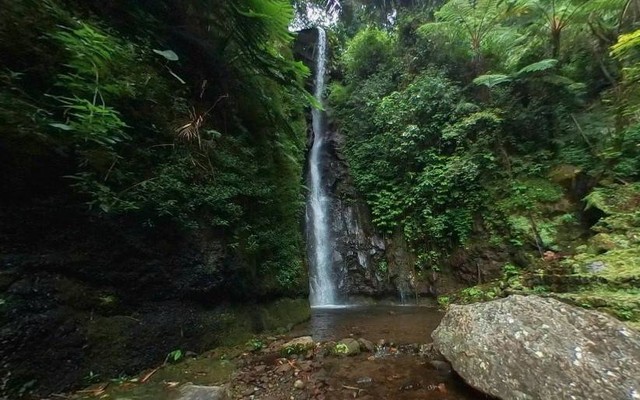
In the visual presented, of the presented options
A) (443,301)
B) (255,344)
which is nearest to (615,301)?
(255,344)

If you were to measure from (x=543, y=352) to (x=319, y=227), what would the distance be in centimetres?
845

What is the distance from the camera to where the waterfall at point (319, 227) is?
970 cm

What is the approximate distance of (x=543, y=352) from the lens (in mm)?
2543

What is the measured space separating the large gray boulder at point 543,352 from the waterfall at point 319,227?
6583mm

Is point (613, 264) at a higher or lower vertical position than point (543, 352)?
higher

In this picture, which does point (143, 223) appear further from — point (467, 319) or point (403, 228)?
point (403, 228)

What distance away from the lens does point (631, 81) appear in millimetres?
6887

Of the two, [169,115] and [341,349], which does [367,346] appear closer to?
[341,349]

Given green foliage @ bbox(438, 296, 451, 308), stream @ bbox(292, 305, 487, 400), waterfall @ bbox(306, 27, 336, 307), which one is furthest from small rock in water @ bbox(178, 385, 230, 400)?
waterfall @ bbox(306, 27, 336, 307)

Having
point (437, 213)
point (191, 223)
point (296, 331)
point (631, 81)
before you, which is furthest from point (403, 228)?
point (191, 223)

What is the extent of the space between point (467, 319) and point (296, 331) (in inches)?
116

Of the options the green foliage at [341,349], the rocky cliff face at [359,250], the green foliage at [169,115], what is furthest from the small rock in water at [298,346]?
the rocky cliff face at [359,250]

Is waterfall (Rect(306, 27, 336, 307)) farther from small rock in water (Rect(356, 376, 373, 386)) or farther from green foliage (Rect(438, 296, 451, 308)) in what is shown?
small rock in water (Rect(356, 376, 373, 386))

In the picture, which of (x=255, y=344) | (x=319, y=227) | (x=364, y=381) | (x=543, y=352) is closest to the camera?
(x=543, y=352)
